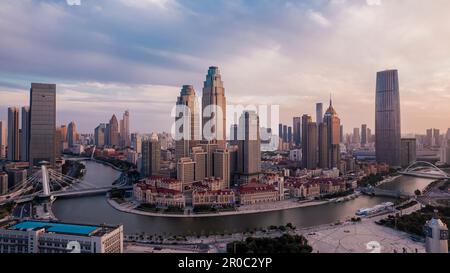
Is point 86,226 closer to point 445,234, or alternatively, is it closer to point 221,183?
point 445,234

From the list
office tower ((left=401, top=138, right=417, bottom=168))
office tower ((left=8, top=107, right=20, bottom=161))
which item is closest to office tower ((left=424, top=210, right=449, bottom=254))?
office tower ((left=8, top=107, right=20, bottom=161))

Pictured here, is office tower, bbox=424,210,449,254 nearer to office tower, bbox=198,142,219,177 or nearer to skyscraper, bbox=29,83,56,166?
office tower, bbox=198,142,219,177

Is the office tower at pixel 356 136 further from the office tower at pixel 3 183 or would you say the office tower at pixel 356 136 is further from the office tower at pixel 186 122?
the office tower at pixel 3 183

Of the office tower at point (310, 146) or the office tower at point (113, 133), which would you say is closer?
the office tower at point (310, 146)

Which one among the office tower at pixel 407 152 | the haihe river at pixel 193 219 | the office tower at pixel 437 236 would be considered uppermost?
the office tower at pixel 407 152

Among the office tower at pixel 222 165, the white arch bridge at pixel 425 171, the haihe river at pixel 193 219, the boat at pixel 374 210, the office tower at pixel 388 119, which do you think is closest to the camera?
the haihe river at pixel 193 219

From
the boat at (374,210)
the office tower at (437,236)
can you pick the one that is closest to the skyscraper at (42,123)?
the boat at (374,210)

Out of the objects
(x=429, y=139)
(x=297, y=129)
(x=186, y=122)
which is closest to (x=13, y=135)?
(x=186, y=122)
